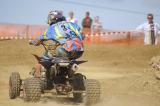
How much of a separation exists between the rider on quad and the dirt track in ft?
3.16

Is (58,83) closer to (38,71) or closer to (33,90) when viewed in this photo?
(38,71)

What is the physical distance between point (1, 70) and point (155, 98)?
7.48m

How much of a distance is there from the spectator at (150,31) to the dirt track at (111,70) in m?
0.37

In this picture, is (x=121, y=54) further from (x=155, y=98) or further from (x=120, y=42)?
(x=155, y=98)

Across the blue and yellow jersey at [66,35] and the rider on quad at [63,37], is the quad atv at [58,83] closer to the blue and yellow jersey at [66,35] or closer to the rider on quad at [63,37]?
the rider on quad at [63,37]

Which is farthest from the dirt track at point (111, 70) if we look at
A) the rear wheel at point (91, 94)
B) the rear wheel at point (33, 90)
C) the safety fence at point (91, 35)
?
the safety fence at point (91, 35)

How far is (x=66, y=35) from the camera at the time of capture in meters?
10.8

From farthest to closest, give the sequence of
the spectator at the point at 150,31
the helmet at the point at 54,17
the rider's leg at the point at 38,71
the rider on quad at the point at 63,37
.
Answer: the spectator at the point at 150,31
the helmet at the point at 54,17
the rider's leg at the point at 38,71
the rider on quad at the point at 63,37

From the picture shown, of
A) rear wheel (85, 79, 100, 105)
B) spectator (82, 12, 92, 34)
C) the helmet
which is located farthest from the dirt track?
the helmet

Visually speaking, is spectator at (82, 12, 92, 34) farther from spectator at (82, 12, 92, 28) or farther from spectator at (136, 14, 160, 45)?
spectator at (136, 14, 160, 45)

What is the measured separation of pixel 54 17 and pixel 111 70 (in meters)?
9.88

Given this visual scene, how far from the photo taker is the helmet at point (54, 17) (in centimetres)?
1128

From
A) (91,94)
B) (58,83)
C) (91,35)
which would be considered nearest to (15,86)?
(58,83)

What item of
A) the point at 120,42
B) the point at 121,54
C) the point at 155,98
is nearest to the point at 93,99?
the point at 155,98
